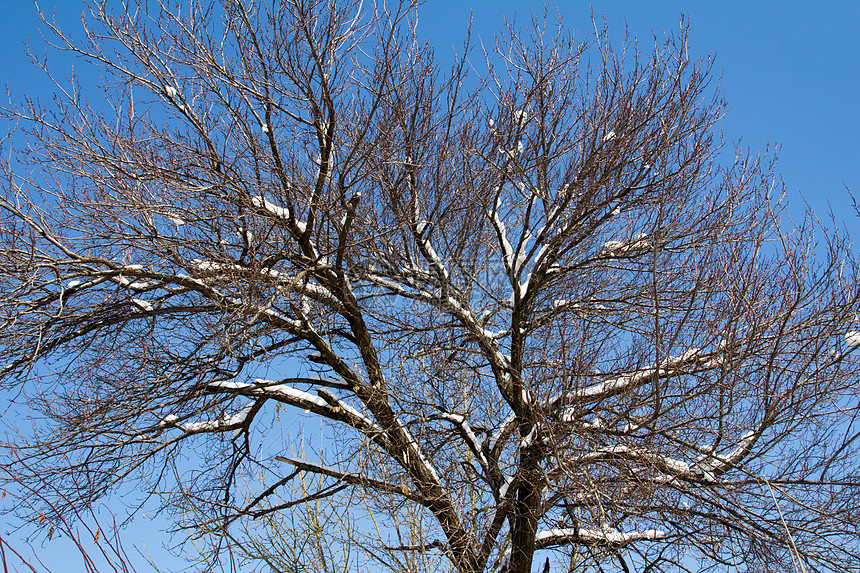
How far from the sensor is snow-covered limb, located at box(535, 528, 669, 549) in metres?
6.30

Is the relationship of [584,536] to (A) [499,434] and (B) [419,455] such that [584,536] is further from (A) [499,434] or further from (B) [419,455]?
(B) [419,455]

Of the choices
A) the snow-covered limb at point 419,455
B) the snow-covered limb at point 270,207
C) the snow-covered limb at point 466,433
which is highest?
the snow-covered limb at point 270,207

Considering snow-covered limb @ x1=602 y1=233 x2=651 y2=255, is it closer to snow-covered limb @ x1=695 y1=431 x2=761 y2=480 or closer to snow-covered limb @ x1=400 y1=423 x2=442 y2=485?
snow-covered limb @ x1=695 y1=431 x2=761 y2=480

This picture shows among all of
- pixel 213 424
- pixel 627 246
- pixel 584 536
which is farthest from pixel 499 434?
pixel 213 424

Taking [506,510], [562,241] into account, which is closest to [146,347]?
[506,510]

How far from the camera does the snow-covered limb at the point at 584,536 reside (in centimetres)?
630

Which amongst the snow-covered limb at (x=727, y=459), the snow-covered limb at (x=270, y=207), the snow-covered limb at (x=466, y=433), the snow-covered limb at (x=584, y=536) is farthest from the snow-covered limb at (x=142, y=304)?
the snow-covered limb at (x=727, y=459)

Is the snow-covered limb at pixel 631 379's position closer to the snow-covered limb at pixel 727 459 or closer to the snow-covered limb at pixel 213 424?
the snow-covered limb at pixel 727 459

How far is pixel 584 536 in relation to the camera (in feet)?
21.8

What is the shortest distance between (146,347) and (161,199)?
1.84 metres

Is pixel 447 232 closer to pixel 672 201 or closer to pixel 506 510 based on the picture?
pixel 672 201

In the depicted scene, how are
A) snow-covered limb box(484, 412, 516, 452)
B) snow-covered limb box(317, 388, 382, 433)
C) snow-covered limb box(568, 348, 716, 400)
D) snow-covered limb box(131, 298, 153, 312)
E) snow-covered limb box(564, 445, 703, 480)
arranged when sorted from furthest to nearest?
snow-covered limb box(131, 298, 153, 312) → snow-covered limb box(484, 412, 516, 452) → snow-covered limb box(317, 388, 382, 433) → snow-covered limb box(568, 348, 716, 400) → snow-covered limb box(564, 445, 703, 480)

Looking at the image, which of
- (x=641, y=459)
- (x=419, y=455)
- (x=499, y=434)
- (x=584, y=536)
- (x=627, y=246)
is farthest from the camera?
(x=627, y=246)

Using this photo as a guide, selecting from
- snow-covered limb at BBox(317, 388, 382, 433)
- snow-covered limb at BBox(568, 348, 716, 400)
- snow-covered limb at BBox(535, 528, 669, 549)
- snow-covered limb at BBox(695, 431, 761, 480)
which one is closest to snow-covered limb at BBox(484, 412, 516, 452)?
snow-covered limb at BBox(568, 348, 716, 400)
